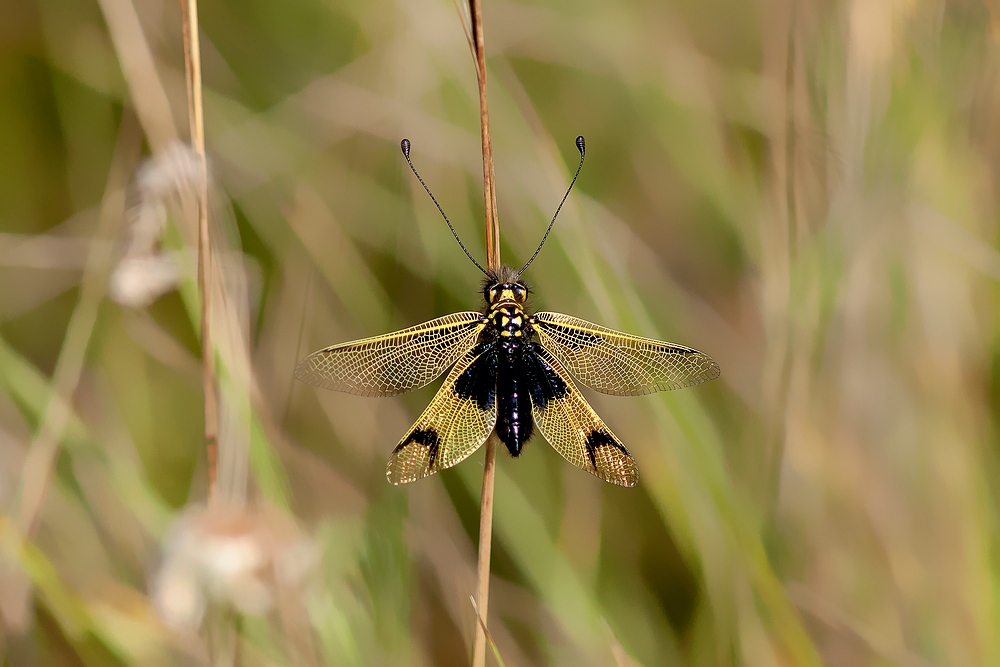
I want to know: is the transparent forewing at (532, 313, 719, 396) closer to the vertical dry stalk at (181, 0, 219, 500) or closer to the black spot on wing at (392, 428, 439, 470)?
the black spot on wing at (392, 428, 439, 470)

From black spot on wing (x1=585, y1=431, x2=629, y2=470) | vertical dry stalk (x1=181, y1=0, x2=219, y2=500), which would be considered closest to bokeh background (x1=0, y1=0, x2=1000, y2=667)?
vertical dry stalk (x1=181, y1=0, x2=219, y2=500)

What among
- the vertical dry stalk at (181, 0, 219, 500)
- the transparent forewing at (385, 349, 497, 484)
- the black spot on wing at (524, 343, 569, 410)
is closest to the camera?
the vertical dry stalk at (181, 0, 219, 500)

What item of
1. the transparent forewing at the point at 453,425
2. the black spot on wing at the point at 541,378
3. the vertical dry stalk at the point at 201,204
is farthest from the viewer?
the black spot on wing at the point at 541,378

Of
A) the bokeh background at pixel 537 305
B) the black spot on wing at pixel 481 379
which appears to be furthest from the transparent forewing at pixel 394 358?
the bokeh background at pixel 537 305

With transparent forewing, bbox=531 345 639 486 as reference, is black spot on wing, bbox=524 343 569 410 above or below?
above

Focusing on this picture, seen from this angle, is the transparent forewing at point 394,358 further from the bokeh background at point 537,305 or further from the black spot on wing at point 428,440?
the bokeh background at point 537,305

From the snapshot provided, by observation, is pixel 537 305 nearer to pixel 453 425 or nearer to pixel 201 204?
pixel 453 425

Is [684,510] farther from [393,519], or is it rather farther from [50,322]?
[50,322]
